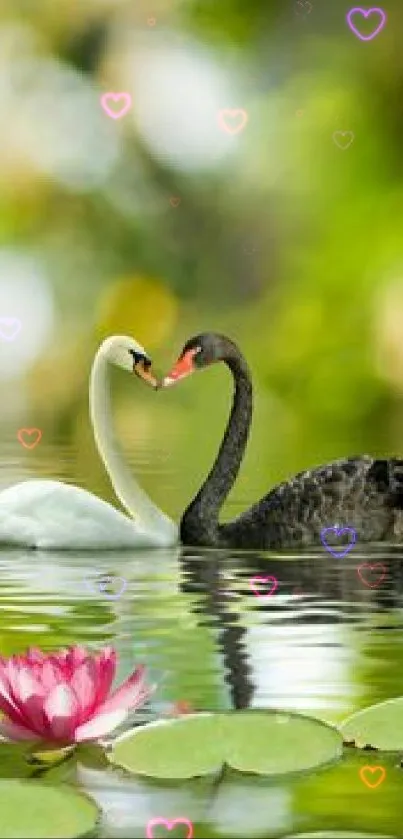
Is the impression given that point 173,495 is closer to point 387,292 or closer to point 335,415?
point 335,415

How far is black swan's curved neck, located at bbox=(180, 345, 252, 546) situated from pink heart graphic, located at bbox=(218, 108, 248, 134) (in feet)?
28.9

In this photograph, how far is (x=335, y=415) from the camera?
12.3 meters

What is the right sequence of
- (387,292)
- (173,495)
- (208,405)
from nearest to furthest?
(173,495) < (208,405) < (387,292)

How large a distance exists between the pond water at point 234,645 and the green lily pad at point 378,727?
0.08ft

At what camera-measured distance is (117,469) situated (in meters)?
6.05

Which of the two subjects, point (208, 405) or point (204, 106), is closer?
point (208, 405)

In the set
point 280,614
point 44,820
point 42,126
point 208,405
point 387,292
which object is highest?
point 42,126

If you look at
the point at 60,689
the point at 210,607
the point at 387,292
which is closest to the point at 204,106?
the point at 387,292

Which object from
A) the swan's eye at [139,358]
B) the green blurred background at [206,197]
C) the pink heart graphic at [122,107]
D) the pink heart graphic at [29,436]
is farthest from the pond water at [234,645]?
the pink heart graphic at [122,107]

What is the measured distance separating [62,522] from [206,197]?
928 cm

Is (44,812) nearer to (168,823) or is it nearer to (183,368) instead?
(168,823)

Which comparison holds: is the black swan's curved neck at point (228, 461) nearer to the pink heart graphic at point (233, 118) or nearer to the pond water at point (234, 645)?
the pond water at point (234, 645)

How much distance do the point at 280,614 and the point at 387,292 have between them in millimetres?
9823

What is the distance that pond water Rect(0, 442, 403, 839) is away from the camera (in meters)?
2.55
